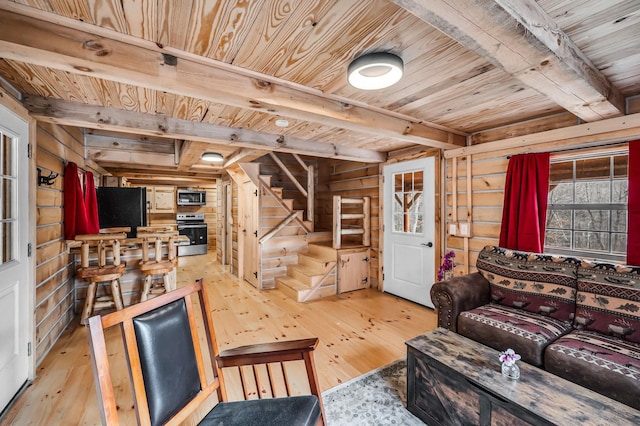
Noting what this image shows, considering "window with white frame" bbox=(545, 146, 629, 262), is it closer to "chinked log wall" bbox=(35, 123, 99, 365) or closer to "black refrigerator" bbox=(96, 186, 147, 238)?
"chinked log wall" bbox=(35, 123, 99, 365)

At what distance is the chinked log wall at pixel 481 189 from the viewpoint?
9.43 ft

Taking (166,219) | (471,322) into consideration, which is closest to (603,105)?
(471,322)

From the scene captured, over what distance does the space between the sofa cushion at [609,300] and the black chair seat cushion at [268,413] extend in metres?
2.17

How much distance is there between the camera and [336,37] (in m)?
1.43

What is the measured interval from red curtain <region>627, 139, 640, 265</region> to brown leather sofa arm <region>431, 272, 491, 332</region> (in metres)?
1.08

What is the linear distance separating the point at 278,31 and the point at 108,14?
0.75m

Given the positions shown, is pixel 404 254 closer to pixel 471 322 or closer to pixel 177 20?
pixel 471 322

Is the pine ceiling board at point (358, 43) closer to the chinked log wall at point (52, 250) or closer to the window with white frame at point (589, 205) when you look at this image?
the window with white frame at point (589, 205)

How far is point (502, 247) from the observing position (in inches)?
114

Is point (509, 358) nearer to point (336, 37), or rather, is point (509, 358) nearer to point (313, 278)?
point (336, 37)

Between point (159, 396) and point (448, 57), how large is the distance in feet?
7.28

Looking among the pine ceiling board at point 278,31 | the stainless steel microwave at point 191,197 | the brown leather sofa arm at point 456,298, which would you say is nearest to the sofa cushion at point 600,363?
the brown leather sofa arm at point 456,298

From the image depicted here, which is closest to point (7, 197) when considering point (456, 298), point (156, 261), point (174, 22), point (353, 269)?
point (156, 261)

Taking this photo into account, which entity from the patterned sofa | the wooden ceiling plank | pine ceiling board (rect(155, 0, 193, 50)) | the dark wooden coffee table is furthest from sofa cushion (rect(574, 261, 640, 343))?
pine ceiling board (rect(155, 0, 193, 50))
